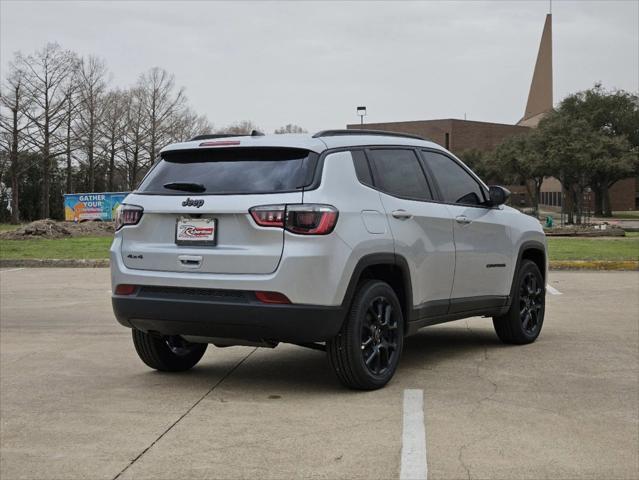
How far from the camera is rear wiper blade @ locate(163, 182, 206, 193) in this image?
253 inches

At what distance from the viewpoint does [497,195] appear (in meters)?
8.16

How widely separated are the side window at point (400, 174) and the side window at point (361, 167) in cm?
9

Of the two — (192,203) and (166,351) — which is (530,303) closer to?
(166,351)

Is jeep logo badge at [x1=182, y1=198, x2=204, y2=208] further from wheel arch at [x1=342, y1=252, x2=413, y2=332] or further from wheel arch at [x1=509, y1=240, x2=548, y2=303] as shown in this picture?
wheel arch at [x1=509, y1=240, x2=548, y2=303]

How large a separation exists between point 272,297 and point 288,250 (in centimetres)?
33

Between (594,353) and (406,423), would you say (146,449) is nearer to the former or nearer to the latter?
(406,423)

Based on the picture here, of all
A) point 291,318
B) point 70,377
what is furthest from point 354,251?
point 70,377

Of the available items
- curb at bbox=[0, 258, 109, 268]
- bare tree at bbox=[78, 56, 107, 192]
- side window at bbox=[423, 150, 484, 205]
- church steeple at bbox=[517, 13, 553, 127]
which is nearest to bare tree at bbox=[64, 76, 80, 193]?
bare tree at bbox=[78, 56, 107, 192]

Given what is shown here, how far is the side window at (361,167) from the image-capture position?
663 centimetres

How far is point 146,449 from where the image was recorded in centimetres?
499

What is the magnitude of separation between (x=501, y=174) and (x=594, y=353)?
68.4 m

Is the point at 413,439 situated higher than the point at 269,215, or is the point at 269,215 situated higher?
the point at 269,215

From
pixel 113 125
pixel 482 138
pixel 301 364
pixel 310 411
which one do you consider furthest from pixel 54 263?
pixel 482 138

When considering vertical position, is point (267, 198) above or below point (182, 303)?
above
